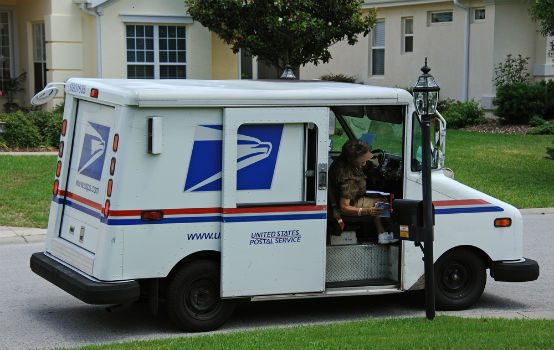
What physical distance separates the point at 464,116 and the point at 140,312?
60.5 feet

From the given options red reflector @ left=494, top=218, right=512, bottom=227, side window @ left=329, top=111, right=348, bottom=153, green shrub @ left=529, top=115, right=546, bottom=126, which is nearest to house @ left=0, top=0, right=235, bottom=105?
green shrub @ left=529, top=115, right=546, bottom=126

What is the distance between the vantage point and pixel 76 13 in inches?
866

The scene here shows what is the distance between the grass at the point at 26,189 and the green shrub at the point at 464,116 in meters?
12.4

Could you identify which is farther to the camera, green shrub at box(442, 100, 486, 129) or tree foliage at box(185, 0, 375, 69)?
green shrub at box(442, 100, 486, 129)

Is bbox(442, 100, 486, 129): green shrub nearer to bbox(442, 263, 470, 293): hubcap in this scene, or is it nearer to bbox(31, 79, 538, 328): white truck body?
bbox(442, 263, 470, 293): hubcap

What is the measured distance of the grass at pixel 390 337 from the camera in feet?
23.1

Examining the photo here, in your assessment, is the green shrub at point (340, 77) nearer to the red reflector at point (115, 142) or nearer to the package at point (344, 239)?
the package at point (344, 239)

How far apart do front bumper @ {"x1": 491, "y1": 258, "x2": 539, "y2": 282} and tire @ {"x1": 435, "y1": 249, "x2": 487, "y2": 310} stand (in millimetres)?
131

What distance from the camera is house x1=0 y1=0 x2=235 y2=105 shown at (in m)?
21.8

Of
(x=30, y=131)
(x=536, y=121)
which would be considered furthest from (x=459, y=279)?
(x=536, y=121)

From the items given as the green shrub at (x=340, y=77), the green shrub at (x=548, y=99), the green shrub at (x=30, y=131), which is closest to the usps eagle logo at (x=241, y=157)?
the green shrub at (x=30, y=131)

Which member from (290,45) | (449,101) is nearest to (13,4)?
(290,45)

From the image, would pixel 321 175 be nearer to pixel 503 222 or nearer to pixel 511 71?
pixel 503 222

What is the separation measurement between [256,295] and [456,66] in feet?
70.2
